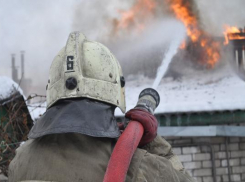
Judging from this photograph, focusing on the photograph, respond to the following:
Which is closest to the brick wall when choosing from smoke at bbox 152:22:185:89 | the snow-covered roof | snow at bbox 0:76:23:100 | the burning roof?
the snow-covered roof

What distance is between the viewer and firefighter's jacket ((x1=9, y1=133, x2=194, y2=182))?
5.02 feet

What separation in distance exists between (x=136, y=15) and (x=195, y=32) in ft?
7.69

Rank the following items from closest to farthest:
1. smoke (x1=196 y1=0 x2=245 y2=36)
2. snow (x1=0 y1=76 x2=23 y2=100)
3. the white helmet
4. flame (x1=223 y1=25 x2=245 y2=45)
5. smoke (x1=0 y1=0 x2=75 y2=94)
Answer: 1. the white helmet
2. snow (x1=0 y1=76 x2=23 y2=100)
3. flame (x1=223 y1=25 x2=245 y2=45)
4. smoke (x1=196 y1=0 x2=245 y2=36)
5. smoke (x1=0 y1=0 x2=75 y2=94)

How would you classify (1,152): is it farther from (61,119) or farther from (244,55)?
(244,55)

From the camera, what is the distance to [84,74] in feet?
5.81

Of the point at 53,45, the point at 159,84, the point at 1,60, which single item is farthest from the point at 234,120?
the point at 1,60

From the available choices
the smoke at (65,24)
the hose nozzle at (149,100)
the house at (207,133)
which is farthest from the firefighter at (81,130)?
the smoke at (65,24)

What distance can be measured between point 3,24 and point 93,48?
1249 cm

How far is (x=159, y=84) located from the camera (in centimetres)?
1013

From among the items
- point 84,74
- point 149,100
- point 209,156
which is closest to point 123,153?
point 84,74

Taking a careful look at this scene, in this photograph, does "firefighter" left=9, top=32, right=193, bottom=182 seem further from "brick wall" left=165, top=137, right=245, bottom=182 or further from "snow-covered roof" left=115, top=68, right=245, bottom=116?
"brick wall" left=165, top=137, right=245, bottom=182

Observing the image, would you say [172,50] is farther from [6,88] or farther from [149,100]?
[149,100]

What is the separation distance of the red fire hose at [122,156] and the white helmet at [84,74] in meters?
0.25

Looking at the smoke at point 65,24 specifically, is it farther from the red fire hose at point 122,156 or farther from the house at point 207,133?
the red fire hose at point 122,156
